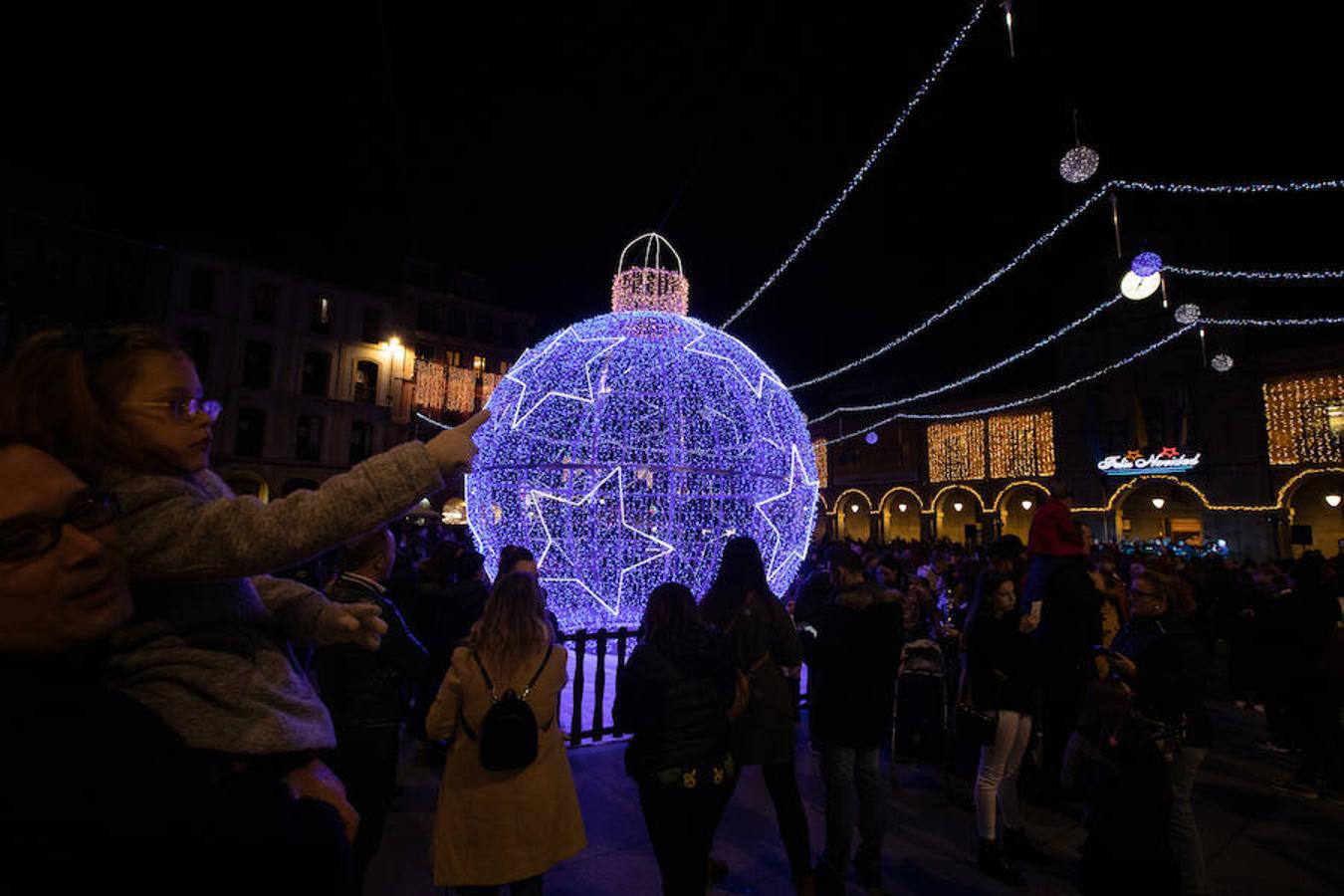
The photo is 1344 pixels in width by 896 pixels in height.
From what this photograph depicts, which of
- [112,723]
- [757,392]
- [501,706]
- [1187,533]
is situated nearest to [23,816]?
[112,723]

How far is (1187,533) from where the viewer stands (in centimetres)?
2478

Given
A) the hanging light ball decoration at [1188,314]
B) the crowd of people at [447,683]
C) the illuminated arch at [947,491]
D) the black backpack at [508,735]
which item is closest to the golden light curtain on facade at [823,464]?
the illuminated arch at [947,491]

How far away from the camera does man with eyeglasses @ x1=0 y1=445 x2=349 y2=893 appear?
76 cm

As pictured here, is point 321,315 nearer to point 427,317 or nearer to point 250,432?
point 427,317

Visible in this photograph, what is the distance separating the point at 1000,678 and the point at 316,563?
7.50 m

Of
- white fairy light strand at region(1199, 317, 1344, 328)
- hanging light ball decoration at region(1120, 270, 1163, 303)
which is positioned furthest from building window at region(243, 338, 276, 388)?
white fairy light strand at region(1199, 317, 1344, 328)

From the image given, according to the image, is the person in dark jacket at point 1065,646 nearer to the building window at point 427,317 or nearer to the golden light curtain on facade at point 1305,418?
the golden light curtain on facade at point 1305,418

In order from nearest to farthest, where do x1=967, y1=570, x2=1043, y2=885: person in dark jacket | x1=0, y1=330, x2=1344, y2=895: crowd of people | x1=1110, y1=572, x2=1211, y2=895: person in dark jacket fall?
x1=0, y1=330, x2=1344, y2=895: crowd of people < x1=1110, y1=572, x2=1211, y2=895: person in dark jacket < x1=967, y1=570, x2=1043, y2=885: person in dark jacket

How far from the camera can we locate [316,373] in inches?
1137

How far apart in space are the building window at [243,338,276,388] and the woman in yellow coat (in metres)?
30.0

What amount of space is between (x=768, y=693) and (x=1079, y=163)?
24.7 ft

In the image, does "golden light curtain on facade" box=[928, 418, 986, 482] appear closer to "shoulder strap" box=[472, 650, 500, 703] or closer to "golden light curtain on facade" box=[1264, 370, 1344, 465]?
"golden light curtain on facade" box=[1264, 370, 1344, 465]

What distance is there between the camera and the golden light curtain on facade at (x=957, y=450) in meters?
29.9

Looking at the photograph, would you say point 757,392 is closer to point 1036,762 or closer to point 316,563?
point 1036,762
